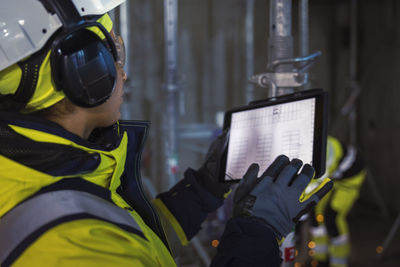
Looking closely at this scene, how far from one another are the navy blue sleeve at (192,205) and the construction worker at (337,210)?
2045 millimetres

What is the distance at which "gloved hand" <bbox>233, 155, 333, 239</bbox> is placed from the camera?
2.61 feet

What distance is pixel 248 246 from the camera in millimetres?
729

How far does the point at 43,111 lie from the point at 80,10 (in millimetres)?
240

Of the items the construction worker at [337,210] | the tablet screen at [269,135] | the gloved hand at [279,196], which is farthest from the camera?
the construction worker at [337,210]

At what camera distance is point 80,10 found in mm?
745

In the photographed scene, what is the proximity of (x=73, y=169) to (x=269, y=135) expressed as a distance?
528mm

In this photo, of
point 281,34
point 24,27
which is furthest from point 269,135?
point 24,27

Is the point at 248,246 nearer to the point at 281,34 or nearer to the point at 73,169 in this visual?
the point at 73,169

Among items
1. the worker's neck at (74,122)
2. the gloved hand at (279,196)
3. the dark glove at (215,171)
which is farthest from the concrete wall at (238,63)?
the gloved hand at (279,196)

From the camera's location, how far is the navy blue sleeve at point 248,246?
0.72 m

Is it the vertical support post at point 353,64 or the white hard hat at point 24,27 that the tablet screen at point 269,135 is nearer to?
the white hard hat at point 24,27

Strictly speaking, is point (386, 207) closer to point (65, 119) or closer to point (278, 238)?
point (278, 238)

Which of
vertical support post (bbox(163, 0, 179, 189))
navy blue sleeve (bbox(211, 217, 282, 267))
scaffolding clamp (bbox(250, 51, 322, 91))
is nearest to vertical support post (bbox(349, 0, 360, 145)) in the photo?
vertical support post (bbox(163, 0, 179, 189))

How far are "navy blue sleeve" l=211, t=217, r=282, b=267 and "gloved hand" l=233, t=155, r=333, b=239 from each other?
0.03 m
